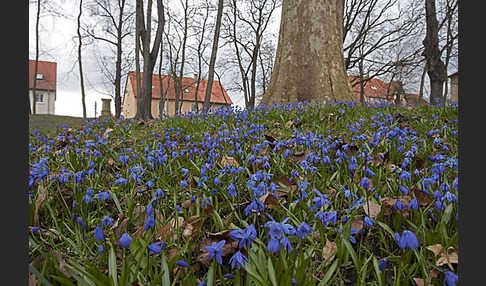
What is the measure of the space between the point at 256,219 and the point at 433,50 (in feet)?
34.9

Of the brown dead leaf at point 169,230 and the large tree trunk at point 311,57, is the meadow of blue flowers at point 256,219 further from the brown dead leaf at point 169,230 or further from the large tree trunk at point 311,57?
the large tree trunk at point 311,57

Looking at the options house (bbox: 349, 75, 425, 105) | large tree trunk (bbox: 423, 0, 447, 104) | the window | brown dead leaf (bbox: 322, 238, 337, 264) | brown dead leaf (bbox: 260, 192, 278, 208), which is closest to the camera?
brown dead leaf (bbox: 322, 238, 337, 264)

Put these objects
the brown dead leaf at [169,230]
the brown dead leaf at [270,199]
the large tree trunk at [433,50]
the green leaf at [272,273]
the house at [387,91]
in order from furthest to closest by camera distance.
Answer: the house at [387,91] < the large tree trunk at [433,50] < the brown dead leaf at [270,199] < the brown dead leaf at [169,230] < the green leaf at [272,273]

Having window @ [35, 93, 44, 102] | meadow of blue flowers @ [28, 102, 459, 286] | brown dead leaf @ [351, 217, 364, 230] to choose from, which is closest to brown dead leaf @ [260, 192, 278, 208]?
meadow of blue flowers @ [28, 102, 459, 286]

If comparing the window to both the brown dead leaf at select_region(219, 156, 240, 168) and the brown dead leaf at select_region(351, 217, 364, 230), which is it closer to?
the brown dead leaf at select_region(219, 156, 240, 168)

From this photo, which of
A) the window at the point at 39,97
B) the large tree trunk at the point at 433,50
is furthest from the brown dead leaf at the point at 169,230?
the window at the point at 39,97

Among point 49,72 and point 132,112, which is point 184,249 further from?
point 49,72

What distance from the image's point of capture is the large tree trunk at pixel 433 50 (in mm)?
10039

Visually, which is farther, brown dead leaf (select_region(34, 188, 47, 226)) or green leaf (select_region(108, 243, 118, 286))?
brown dead leaf (select_region(34, 188, 47, 226))

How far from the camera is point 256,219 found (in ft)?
6.29

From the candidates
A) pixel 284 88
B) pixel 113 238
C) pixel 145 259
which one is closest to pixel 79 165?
pixel 113 238

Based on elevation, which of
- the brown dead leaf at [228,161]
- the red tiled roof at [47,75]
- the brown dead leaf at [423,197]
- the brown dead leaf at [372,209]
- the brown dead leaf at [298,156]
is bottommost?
the brown dead leaf at [372,209]

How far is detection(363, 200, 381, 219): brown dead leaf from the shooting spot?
1755mm

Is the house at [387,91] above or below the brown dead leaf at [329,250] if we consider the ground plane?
above
